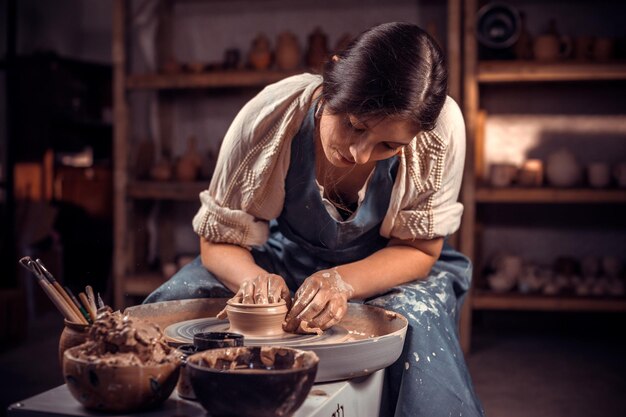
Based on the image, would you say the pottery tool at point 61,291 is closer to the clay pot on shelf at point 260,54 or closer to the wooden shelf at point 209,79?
the wooden shelf at point 209,79

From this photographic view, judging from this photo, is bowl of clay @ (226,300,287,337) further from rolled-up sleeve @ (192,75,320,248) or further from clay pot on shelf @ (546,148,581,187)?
clay pot on shelf @ (546,148,581,187)

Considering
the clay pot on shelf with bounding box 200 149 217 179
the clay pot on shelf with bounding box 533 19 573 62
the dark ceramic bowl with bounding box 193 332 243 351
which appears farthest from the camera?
the clay pot on shelf with bounding box 200 149 217 179

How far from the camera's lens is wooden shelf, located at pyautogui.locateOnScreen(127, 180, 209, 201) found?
3969 millimetres

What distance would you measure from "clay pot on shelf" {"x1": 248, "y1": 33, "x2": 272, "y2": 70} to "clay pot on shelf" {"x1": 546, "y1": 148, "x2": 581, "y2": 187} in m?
1.54

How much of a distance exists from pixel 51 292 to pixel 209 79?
9.29ft

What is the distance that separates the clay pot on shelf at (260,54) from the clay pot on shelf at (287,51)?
0.05m

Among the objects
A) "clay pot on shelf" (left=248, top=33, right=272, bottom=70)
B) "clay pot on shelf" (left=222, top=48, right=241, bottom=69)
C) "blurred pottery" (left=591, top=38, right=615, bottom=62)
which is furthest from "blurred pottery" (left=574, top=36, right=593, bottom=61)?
"clay pot on shelf" (left=222, top=48, right=241, bottom=69)

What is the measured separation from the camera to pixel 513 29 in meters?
3.71

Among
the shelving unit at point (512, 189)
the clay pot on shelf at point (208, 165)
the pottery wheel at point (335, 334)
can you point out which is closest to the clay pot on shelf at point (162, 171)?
the clay pot on shelf at point (208, 165)

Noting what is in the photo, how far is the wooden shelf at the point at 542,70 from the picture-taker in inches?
141

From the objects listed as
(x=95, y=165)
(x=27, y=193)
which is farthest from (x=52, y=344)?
(x=95, y=165)

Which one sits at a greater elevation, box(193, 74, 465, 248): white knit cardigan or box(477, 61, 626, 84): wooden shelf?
box(477, 61, 626, 84): wooden shelf

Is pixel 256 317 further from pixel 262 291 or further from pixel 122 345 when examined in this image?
pixel 122 345

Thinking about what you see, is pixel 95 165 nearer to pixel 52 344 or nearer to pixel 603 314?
pixel 52 344
